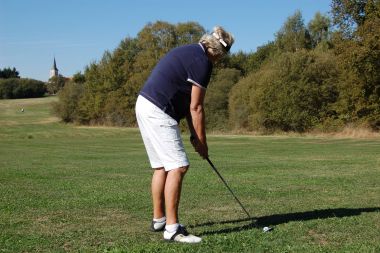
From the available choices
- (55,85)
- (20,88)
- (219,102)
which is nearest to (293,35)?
(219,102)

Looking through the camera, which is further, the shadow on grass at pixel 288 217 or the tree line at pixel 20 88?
the tree line at pixel 20 88

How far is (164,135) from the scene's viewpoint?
5566 mm

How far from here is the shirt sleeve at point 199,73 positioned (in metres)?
5.43

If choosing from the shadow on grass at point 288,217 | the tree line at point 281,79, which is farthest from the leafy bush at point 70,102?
the shadow on grass at point 288,217

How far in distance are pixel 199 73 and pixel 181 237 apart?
67.7 inches

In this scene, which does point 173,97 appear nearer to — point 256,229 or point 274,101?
point 256,229

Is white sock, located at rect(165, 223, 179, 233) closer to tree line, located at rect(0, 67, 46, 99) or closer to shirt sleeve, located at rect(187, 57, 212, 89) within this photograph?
shirt sleeve, located at rect(187, 57, 212, 89)

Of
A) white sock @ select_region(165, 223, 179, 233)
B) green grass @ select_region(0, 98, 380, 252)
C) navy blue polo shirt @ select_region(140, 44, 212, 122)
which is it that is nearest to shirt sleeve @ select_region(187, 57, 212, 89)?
navy blue polo shirt @ select_region(140, 44, 212, 122)

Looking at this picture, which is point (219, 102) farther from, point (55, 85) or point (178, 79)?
point (55, 85)

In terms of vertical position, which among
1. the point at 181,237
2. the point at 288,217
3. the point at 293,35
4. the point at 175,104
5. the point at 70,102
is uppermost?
the point at 293,35

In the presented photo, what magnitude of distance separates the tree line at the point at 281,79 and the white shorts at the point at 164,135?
35267 millimetres

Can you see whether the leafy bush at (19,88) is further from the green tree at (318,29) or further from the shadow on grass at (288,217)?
the shadow on grass at (288,217)

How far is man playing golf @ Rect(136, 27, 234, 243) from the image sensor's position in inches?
215

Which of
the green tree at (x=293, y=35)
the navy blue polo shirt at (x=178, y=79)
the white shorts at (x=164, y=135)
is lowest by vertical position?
the white shorts at (x=164, y=135)
